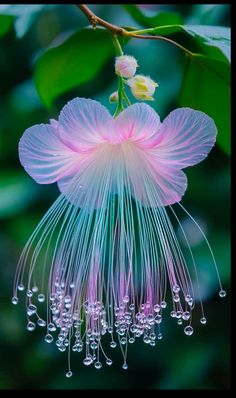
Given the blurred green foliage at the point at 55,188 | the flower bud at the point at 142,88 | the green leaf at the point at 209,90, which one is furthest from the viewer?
the blurred green foliage at the point at 55,188

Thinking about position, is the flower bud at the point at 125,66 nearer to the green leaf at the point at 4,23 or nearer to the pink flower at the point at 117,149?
the pink flower at the point at 117,149

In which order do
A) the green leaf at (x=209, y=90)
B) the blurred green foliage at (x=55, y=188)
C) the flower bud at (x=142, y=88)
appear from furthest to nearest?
the blurred green foliage at (x=55, y=188)
the green leaf at (x=209, y=90)
the flower bud at (x=142, y=88)

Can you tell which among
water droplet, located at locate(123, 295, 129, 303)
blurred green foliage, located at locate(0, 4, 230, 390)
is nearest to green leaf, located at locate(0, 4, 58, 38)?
blurred green foliage, located at locate(0, 4, 230, 390)

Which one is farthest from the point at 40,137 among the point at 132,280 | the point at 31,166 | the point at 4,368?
the point at 4,368

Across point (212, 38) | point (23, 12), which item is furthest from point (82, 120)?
point (23, 12)

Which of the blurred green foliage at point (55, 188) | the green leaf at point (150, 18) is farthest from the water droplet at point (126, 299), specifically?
the green leaf at point (150, 18)

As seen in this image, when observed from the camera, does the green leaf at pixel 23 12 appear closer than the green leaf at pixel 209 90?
No

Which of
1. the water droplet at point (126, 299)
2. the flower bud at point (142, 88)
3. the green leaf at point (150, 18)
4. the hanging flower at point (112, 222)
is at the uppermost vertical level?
the green leaf at point (150, 18)

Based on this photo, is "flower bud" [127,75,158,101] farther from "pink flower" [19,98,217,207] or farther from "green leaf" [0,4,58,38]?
"green leaf" [0,4,58,38]

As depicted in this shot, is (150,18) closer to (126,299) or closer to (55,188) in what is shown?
(55,188)
